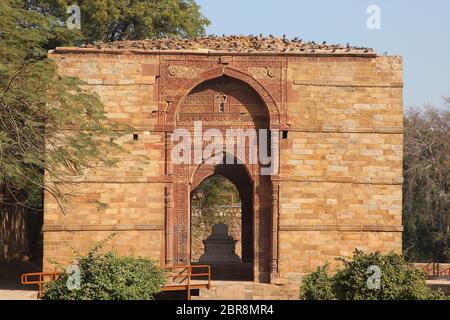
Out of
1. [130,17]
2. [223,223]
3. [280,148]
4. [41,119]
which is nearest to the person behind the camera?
[41,119]

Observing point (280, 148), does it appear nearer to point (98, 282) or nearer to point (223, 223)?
point (98, 282)

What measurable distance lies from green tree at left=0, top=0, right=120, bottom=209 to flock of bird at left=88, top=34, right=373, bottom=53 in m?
1.90

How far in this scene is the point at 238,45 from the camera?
23.5 meters

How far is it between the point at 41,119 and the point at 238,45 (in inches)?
211

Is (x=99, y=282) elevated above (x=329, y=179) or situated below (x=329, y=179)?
below

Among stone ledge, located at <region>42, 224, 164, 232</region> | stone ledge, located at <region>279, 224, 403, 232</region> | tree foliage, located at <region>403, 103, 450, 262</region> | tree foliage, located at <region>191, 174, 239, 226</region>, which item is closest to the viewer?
stone ledge, located at <region>42, 224, 164, 232</region>

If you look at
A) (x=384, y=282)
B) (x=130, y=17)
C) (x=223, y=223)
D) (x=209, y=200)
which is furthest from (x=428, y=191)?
(x=384, y=282)

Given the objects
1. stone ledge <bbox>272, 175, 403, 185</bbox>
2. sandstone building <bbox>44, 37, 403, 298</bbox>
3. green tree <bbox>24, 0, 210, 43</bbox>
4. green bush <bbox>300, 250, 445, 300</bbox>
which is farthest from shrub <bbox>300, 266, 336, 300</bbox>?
green tree <bbox>24, 0, 210, 43</bbox>

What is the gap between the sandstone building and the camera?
22.2m

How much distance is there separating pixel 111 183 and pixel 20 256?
729cm

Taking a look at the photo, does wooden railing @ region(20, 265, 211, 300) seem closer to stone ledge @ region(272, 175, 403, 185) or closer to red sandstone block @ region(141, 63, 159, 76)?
stone ledge @ region(272, 175, 403, 185)

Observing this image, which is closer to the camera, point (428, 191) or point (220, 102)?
point (220, 102)
